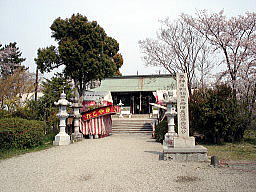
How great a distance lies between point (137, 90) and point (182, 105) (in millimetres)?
18382

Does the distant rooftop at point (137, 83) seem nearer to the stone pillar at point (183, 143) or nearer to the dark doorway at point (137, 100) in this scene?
the dark doorway at point (137, 100)

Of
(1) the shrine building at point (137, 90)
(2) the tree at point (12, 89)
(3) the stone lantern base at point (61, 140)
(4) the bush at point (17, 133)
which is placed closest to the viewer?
(4) the bush at point (17, 133)

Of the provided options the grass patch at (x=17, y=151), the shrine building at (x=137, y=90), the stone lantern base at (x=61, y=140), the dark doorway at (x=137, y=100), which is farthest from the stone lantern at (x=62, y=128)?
the dark doorway at (x=137, y=100)

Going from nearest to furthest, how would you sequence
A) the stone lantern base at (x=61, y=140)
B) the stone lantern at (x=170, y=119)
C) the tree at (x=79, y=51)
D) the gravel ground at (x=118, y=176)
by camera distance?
the gravel ground at (x=118, y=176) → the stone lantern at (x=170, y=119) → the stone lantern base at (x=61, y=140) → the tree at (x=79, y=51)

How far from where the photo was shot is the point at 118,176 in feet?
14.9

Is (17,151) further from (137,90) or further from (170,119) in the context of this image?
(137,90)

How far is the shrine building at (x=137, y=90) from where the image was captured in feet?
83.4

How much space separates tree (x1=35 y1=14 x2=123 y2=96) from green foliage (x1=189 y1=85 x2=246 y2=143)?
37.8 feet

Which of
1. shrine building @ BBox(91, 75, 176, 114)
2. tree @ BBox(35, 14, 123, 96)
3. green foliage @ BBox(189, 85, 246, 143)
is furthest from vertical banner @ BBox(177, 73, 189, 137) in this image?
shrine building @ BBox(91, 75, 176, 114)

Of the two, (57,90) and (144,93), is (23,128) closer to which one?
(57,90)

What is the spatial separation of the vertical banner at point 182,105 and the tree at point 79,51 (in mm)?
13074

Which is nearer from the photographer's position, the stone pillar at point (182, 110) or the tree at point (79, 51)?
the stone pillar at point (182, 110)

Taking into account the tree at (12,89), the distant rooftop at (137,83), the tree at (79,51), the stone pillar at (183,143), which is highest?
the tree at (79,51)

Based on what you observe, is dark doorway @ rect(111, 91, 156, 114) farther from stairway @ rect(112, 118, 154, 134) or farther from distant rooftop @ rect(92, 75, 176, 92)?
stairway @ rect(112, 118, 154, 134)
